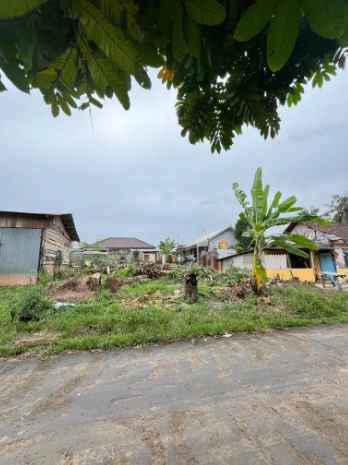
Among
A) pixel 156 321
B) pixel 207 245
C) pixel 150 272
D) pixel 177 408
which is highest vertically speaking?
pixel 207 245

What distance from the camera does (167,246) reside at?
2106 cm

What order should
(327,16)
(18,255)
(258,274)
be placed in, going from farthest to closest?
(18,255), (258,274), (327,16)

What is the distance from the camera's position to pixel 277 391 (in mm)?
1966

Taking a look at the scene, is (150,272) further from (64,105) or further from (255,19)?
(255,19)

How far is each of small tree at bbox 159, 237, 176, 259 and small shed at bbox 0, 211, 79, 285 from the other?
39.4ft

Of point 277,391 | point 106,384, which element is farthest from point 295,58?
point 106,384

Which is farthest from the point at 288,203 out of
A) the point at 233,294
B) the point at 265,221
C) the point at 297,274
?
the point at 297,274

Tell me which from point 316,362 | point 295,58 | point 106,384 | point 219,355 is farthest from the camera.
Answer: point 219,355

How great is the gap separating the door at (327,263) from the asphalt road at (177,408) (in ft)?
38.6

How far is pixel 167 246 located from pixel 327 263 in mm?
12630

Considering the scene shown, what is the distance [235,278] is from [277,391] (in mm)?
7382

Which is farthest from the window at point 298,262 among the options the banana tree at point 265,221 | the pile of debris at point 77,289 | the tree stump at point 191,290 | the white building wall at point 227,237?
the white building wall at point 227,237

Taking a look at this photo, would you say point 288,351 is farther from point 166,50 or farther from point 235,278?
point 235,278

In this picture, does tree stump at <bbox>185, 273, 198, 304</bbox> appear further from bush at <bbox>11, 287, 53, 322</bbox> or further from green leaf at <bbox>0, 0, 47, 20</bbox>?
green leaf at <bbox>0, 0, 47, 20</bbox>
